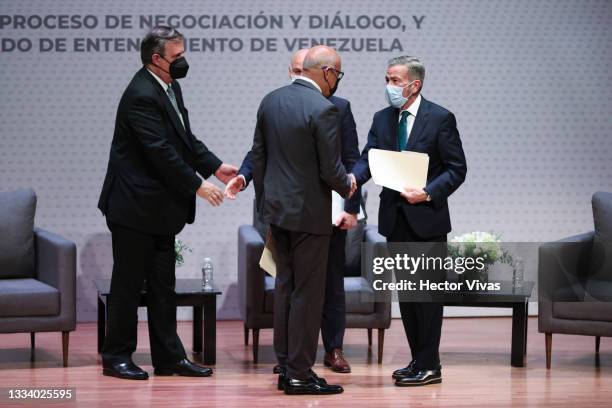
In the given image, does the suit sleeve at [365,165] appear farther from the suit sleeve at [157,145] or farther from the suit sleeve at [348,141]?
the suit sleeve at [157,145]

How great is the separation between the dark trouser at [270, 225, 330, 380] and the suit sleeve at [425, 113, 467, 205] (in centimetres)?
63

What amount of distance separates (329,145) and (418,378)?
4.54ft

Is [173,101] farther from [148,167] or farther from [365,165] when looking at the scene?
[365,165]

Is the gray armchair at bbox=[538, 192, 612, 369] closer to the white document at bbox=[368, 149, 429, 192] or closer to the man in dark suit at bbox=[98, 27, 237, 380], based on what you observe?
the white document at bbox=[368, 149, 429, 192]

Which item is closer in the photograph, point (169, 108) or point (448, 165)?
point (448, 165)

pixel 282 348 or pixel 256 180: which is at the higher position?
pixel 256 180

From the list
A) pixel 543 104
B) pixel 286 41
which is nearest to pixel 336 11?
pixel 286 41

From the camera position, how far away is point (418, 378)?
17.4 ft

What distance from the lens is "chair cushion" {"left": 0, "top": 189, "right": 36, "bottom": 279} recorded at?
6.27 m

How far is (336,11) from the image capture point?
25.3 feet

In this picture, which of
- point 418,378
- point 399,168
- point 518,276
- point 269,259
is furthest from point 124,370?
point 518,276

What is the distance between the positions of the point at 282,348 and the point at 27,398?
1287 millimetres

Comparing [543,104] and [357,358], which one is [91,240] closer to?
[357,358]

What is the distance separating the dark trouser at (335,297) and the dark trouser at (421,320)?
0.52 metres
